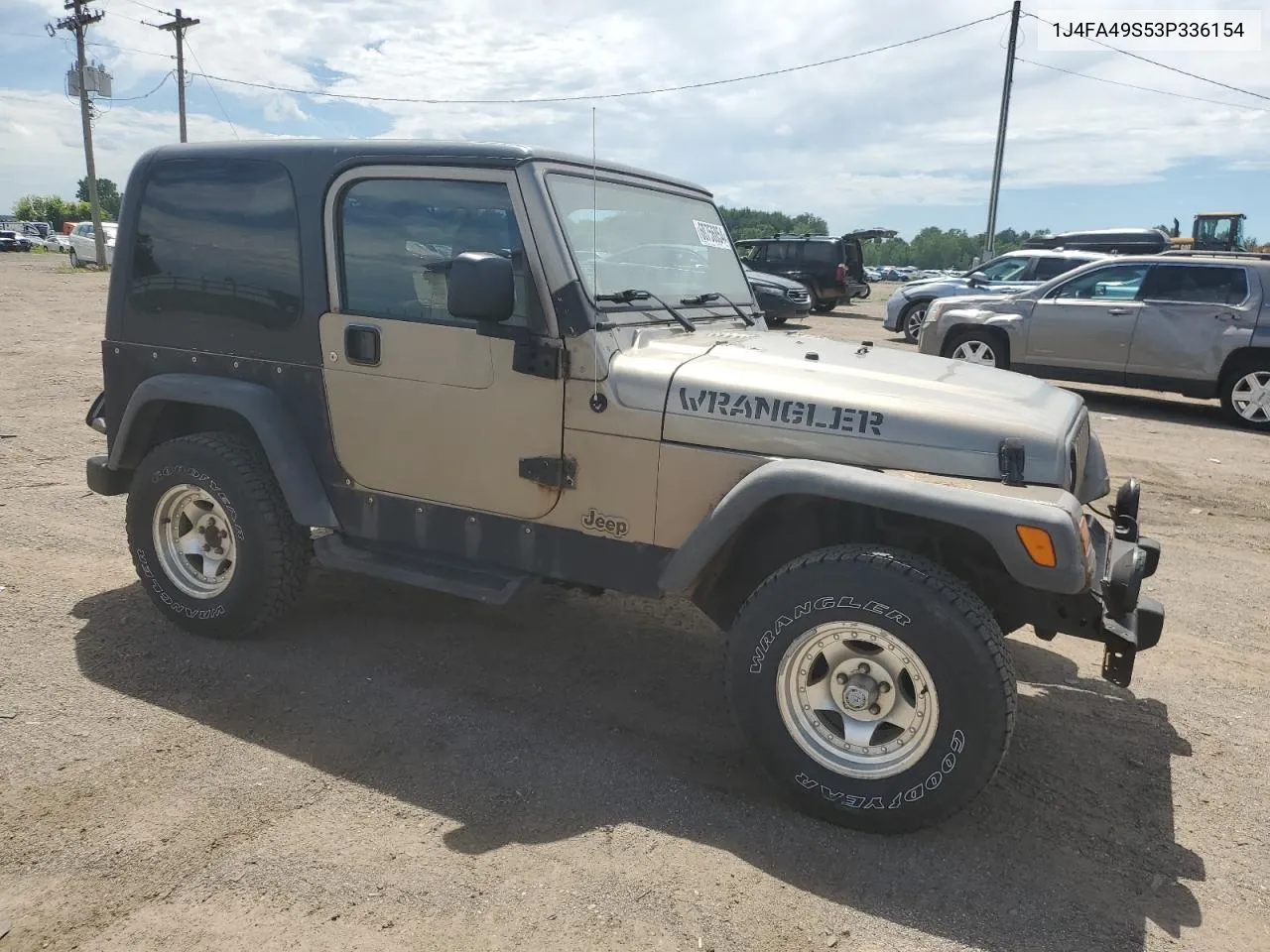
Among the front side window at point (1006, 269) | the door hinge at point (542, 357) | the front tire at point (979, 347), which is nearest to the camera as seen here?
the door hinge at point (542, 357)

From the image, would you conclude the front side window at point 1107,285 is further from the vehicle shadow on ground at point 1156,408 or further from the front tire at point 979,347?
the vehicle shadow on ground at point 1156,408

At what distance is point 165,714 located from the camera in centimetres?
357

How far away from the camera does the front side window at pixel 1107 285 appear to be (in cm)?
1055

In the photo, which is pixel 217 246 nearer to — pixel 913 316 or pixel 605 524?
pixel 605 524

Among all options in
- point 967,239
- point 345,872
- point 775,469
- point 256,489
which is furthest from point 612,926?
point 967,239

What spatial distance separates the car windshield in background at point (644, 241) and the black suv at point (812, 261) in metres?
17.7

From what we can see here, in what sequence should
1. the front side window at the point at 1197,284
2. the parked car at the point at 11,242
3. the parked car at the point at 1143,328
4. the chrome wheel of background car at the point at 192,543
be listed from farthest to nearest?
the parked car at the point at 11,242 < the front side window at the point at 1197,284 < the parked car at the point at 1143,328 < the chrome wheel of background car at the point at 192,543

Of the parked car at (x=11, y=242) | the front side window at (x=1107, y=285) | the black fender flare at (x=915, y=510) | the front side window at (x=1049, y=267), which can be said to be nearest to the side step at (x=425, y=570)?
the black fender flare at (x=915, y=510)

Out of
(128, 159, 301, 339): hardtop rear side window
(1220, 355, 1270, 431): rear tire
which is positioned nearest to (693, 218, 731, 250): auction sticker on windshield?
(128, 159, 301, 339): hardtop rear side window

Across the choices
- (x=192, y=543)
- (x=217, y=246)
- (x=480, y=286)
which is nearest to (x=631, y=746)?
(x=480, y=286)

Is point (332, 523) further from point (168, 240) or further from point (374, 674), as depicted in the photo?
point (168, 240)

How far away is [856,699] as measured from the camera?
2.92m

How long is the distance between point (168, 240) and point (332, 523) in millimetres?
1469

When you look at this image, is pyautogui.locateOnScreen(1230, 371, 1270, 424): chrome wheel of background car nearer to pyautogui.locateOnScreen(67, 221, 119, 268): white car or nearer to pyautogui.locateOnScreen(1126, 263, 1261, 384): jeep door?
pyautogui.locateOnScreen(1126, 263, 1261, 384): jeep door
